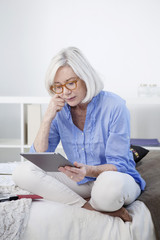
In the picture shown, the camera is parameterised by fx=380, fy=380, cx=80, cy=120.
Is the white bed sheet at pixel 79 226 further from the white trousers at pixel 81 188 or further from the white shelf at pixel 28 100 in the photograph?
the white shelf at pixel 28 100

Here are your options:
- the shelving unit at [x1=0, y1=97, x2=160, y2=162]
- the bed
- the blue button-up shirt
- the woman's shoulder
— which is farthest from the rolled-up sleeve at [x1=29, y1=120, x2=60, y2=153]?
the shelving unit at [x1=0, y1=97, x2=160, y2=162]

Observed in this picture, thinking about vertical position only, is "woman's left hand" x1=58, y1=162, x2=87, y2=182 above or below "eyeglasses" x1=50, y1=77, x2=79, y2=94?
below

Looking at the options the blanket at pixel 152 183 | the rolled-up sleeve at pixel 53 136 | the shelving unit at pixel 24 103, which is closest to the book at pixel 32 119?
the shelving unit at pixel 24 103

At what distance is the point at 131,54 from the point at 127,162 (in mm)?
2142

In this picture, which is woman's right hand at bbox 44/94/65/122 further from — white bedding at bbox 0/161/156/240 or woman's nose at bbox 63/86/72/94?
white bedding at bbox 0/161/156/240

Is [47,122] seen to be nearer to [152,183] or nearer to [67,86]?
[67,86]

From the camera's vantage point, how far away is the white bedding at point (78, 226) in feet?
4.90

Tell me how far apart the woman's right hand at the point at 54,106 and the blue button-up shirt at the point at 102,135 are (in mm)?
66

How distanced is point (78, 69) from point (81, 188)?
1.87ft

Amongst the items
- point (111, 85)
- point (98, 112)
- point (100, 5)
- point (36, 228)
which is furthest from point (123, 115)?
point (100, 5)

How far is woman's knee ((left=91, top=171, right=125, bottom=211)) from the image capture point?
152 centimetres

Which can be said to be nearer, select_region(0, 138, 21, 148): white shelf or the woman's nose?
the woman's nose

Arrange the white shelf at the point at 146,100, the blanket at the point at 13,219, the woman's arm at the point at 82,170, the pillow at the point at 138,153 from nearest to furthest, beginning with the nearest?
the blanket at the point at 13,219 < the woman's arm at the point at 82,170 < the pillow at the point at 138,153 < the white shelf at the point at 146,100

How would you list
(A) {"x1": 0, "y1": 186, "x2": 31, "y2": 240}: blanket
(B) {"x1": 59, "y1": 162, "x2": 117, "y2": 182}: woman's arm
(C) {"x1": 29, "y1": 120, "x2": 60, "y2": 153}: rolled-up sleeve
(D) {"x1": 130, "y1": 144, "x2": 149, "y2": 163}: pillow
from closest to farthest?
1. (A) {"x1": 0, "y1": 186, "x2": 31, "y2": 240}: blanket
2. (B) {"x1": 59, "y1": 162, "x2": 117, "y2": 182}: woman's arm
3. (C) {"x1": 29, "y1": 120, "x2": 60, "y2": 153}: rolled-up sleeve
4. (D) {"x1": 130, "y1": 144, "x2": 149, "y2": 163}: pillow
